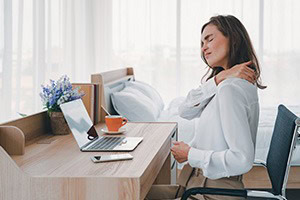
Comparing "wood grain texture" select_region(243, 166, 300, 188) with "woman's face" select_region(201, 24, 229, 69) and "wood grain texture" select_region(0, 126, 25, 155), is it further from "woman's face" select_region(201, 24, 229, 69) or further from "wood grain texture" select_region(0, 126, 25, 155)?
"wood grain texture" select_region(0, 126, 25, 155)

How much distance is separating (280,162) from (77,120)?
2.57ft

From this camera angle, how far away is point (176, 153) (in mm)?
1721

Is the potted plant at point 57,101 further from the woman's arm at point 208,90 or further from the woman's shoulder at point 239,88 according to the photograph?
the woman's shoulder at point 239,88

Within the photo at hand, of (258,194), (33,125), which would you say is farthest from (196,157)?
(33,125)

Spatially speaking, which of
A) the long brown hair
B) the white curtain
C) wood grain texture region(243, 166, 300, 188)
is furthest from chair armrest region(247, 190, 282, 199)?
the white curtain

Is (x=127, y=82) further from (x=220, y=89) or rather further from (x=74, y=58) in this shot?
(x=220, y=89)

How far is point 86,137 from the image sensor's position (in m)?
1.87

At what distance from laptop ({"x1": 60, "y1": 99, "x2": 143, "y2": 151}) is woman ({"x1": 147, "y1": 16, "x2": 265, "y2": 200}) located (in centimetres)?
21

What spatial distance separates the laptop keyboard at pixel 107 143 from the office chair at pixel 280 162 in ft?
1.13

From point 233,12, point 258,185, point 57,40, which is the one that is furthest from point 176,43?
point 258,185

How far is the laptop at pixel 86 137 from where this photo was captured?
69.2 inches

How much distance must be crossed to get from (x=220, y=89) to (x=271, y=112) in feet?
8.49

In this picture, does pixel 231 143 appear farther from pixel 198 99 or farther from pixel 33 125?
pixel 33 125

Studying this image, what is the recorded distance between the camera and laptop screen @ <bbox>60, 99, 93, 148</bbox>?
180 cm
